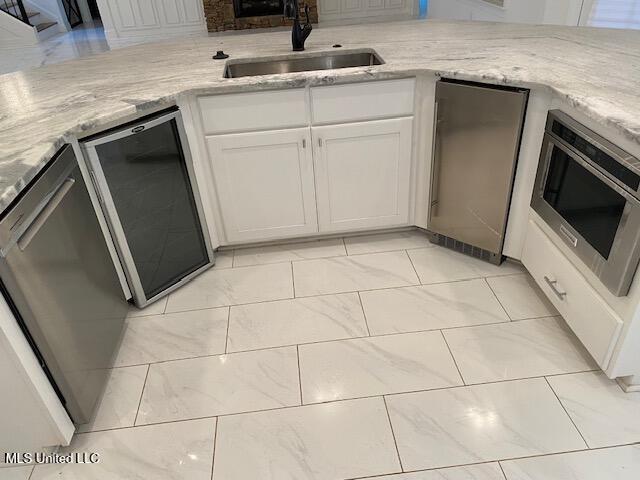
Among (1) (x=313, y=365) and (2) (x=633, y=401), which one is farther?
(1) (x=313, y=365)

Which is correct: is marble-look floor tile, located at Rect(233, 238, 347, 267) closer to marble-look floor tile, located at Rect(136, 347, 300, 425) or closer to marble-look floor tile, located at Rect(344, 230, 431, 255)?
marble-look floor tile, located at Rect(344, 230, 431, 255)

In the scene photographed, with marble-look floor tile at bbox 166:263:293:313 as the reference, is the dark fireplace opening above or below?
above

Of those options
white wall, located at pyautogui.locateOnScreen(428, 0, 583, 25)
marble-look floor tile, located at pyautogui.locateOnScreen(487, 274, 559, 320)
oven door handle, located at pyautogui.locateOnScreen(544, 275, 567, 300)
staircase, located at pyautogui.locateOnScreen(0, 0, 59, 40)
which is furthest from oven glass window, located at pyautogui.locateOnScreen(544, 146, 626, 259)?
staircase, located at pyautogui.locateOnScreen(0, 0, 59, 40)

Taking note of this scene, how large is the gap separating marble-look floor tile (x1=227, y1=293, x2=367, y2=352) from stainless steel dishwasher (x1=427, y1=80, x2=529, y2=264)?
2.15ft

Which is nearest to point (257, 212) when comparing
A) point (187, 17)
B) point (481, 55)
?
point (481, 55)

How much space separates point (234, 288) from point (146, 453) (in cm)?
90

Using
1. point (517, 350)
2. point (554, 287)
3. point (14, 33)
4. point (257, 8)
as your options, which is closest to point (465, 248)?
point (554, 287)

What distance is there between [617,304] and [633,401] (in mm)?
388

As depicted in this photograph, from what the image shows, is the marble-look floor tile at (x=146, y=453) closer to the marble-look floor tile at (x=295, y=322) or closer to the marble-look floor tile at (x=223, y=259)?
the marble-look floor tile at (x=295, y=322)

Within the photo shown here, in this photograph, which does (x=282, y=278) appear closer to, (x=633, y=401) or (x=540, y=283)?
(x=540, y=283)

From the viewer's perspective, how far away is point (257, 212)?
7.88 feet

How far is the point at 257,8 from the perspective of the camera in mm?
6281

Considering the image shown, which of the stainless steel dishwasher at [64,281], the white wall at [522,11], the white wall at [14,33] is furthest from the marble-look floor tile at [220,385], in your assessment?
the white wall at [14,33]

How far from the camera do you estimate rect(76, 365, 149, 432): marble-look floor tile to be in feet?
5.41
